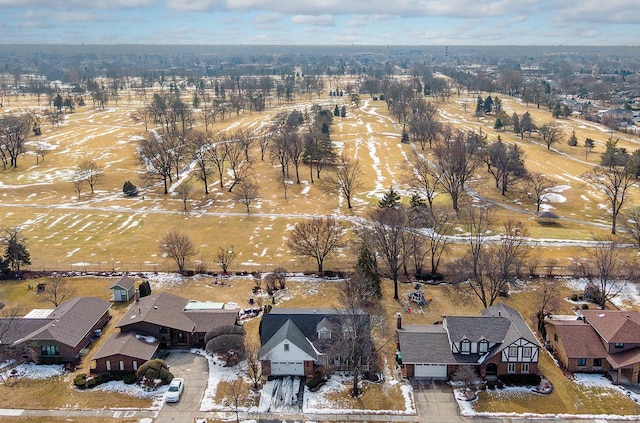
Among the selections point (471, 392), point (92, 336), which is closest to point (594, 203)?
point (471, 392)

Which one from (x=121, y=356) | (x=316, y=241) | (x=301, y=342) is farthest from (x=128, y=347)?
(x=316, y=241)

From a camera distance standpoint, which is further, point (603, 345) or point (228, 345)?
point (228, 345)

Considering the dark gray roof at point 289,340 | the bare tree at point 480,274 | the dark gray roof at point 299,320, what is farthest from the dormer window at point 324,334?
the bare tree at point 480,274

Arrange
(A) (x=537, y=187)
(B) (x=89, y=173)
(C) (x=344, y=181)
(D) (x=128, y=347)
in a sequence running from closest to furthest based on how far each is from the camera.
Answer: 1. (D) (x=128, y=347)
2. (C) (x=344, y=181)
3. (A) (x=537, y=187)
4. (B) (x=89, y=173)

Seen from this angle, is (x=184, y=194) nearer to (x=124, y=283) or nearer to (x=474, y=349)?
(x=124, y=283)

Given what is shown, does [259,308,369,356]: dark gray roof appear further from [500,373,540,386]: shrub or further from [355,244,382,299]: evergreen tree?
[500,373,540,386]: shrub

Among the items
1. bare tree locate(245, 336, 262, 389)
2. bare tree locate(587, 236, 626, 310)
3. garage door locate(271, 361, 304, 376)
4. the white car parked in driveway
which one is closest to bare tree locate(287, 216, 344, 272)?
bare tree locate(245, 336, 262, 389)
